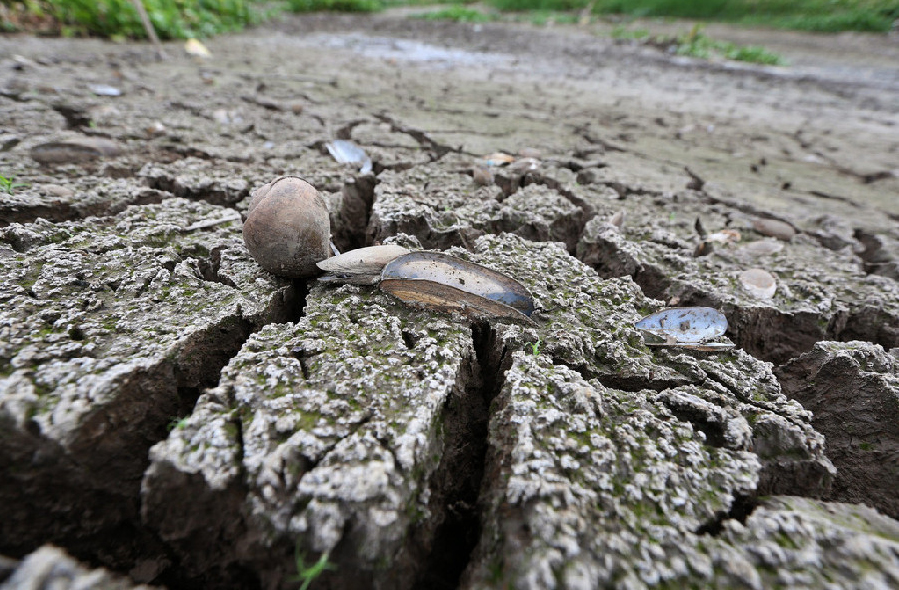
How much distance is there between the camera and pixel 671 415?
40.7 inches

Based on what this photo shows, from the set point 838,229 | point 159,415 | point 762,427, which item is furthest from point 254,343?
point 838,229

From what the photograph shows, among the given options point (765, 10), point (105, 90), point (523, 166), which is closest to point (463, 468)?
point (523, 166)

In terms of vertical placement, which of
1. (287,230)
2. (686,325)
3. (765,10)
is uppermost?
(765,10)

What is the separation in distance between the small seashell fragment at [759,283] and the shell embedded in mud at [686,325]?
323 millimetres

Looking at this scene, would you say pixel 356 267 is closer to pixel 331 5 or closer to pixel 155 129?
pixel 155 129

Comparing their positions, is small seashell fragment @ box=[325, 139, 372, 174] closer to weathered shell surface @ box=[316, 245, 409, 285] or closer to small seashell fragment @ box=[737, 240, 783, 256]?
weathered shell surface @ box=[316, 245, 409, 285]

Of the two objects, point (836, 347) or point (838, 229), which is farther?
point (838, 229)

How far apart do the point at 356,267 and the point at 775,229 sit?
2057mm

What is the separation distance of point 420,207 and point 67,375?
1.24 meters

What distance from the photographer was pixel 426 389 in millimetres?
1015

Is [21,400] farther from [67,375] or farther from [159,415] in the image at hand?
[159,415]

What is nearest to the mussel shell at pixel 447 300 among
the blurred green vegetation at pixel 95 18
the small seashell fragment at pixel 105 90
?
the small seashell fragment at pixel 105 90

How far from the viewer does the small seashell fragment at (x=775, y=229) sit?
2.09 meters

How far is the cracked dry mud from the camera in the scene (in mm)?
794
